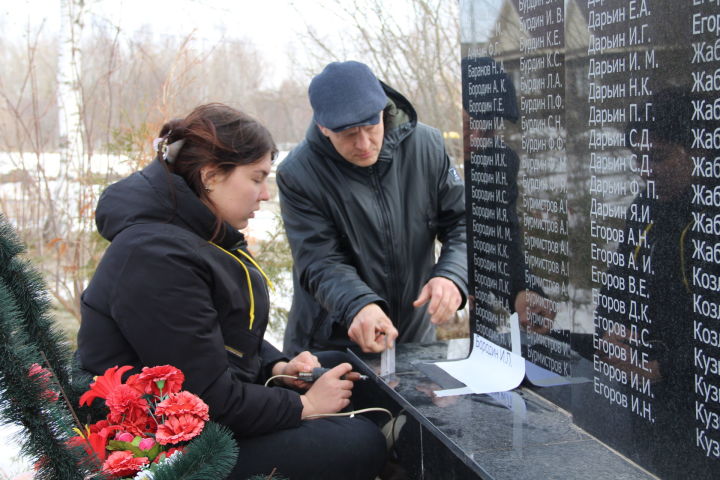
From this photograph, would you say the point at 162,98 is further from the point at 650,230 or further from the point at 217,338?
the point at 650,230

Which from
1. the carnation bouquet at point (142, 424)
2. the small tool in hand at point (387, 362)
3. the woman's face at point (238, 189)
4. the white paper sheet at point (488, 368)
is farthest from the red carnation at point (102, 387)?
the small tool in hand at point (387, 362)

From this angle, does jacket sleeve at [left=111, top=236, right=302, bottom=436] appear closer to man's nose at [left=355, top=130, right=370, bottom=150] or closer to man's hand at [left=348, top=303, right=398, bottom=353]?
man's hand at [left=348, top=303, right=398, bottom=353]

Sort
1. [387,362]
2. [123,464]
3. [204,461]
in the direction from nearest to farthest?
1. [204,461]
2. [123,464]
3. [387,362]

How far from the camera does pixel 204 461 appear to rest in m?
1.50

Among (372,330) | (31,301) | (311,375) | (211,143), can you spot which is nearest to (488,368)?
(372,330)

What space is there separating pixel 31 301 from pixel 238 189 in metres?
1.07

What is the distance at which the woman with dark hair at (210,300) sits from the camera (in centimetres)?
225

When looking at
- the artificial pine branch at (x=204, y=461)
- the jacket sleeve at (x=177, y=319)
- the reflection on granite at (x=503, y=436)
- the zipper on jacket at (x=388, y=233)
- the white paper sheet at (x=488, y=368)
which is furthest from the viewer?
the zipper on jacket at (x=388, y=233)

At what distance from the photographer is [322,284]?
9.86 ft

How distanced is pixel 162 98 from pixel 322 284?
389 cm

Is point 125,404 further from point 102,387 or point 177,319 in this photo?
point 177,319

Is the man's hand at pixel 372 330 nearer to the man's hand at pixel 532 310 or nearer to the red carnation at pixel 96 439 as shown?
the man's hand at pixel 532 310

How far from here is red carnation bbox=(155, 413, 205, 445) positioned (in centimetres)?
168

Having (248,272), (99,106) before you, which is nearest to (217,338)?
(248,272)
